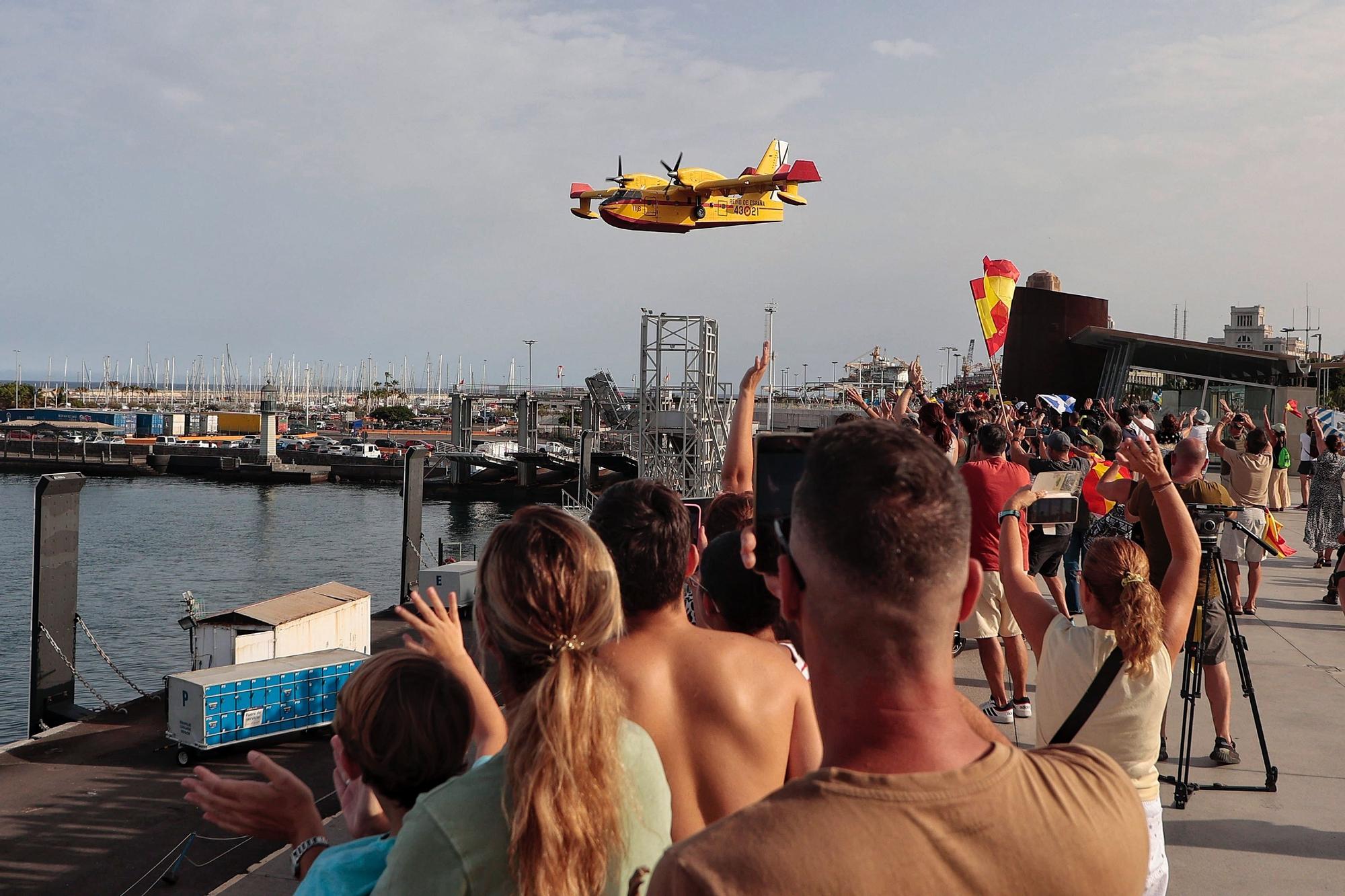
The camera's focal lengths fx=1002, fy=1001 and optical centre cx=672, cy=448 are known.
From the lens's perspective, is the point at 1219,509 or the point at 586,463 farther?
the point at 586,463

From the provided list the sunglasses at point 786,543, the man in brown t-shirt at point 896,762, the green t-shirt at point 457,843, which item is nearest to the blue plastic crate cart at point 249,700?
the green t-shirt at point 457,843

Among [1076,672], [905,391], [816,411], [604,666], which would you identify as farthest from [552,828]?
[816,411]

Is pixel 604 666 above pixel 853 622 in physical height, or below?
below

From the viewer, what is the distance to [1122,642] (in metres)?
3.39

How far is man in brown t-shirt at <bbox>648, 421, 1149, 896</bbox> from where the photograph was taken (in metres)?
1.31

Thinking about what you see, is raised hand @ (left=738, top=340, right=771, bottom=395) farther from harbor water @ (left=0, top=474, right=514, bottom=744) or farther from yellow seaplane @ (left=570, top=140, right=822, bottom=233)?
yellow seaplane @ (left=570, top=140, right=822, bottom=233)

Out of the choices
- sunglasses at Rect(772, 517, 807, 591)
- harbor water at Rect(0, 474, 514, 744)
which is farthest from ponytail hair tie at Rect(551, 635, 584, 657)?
harbor water at Rect(0, 474, 514, 744)

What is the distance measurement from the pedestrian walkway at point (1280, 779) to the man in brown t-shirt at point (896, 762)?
3.69 meters

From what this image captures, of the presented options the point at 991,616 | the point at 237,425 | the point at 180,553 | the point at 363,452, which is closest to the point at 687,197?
the point at 180,553

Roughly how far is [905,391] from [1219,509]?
7.65 feet

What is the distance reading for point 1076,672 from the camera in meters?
3.46

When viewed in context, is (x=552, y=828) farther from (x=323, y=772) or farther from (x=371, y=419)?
(x=371, y=419)

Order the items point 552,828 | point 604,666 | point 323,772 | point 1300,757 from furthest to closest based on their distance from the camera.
A: point 323,772 → point 1300,757 → point 604,666 → point 552,828

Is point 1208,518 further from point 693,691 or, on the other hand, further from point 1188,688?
point 693,691
